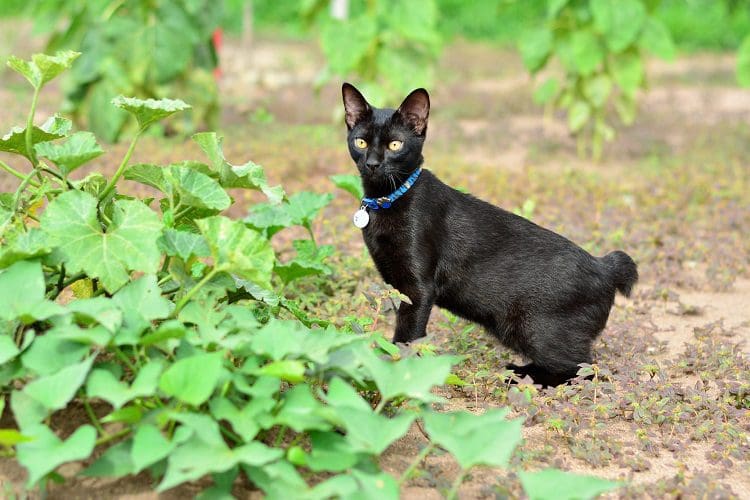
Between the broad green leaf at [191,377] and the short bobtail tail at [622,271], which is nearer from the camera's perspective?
the broad green leaf at [191,377]

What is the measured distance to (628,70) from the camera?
6859 millimetres

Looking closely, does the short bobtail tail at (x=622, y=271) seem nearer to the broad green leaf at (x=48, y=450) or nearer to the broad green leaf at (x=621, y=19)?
the broad green leaf at (x=48, y=450)

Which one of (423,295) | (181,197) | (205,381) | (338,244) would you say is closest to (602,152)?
(338,244)

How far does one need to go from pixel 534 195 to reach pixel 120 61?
321 centimetres

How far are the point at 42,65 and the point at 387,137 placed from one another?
1275 mm

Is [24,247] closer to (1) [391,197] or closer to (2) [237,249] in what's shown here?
(2) [237,249]

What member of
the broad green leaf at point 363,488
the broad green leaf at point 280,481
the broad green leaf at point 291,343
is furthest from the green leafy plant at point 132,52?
the broad green leaf at point 363,488

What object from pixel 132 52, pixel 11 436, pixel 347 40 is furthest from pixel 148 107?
pixel 347 40

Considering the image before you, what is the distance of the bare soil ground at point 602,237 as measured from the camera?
2949 millimetres

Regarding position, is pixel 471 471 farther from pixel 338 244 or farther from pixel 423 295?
pixel 338 244

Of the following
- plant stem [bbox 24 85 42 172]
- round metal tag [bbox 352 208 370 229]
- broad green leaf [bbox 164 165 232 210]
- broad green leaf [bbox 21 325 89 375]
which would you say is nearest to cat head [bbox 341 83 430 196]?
round metal tag [bbox 352 208 370 229]

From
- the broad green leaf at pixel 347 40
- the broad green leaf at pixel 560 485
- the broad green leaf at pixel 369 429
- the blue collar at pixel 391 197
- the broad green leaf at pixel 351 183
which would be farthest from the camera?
the broad green leaf at pixel 347 40

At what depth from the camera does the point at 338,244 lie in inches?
201

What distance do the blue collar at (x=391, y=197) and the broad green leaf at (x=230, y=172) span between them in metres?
0.44
